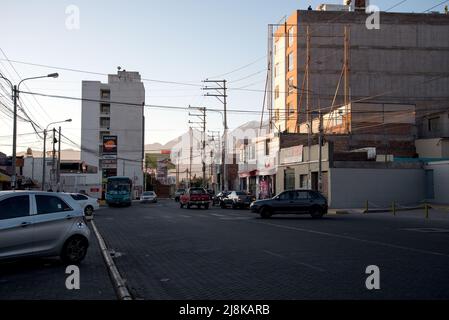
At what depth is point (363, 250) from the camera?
14.7m

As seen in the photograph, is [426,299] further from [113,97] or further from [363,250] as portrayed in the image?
[113,97]

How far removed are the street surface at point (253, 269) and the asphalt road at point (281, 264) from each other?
0.02 metres

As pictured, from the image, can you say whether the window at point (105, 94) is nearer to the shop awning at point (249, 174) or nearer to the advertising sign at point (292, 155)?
the shop awning at point (249, 174)

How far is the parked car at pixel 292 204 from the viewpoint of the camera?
1200 inches

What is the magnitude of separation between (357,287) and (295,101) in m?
59.7

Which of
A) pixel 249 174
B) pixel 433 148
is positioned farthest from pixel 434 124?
pixel 249 174

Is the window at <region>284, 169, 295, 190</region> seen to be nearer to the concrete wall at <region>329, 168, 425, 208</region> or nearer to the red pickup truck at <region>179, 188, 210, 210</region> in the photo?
the concrete wall at <region>329, 168, 425, 208</region>

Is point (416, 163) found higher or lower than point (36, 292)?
higher

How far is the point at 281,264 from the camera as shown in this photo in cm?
1218

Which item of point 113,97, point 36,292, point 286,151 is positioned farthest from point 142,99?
point 36,292

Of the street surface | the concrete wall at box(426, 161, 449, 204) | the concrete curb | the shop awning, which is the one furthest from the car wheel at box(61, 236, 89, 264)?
the shop awning

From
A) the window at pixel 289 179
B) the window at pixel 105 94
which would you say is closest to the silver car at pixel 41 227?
the window at pixel 289 179

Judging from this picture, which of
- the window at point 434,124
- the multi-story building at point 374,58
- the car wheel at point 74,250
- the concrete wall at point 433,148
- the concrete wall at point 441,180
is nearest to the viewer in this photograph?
the car wheel at point 74,250

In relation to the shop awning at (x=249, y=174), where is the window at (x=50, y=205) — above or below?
below
